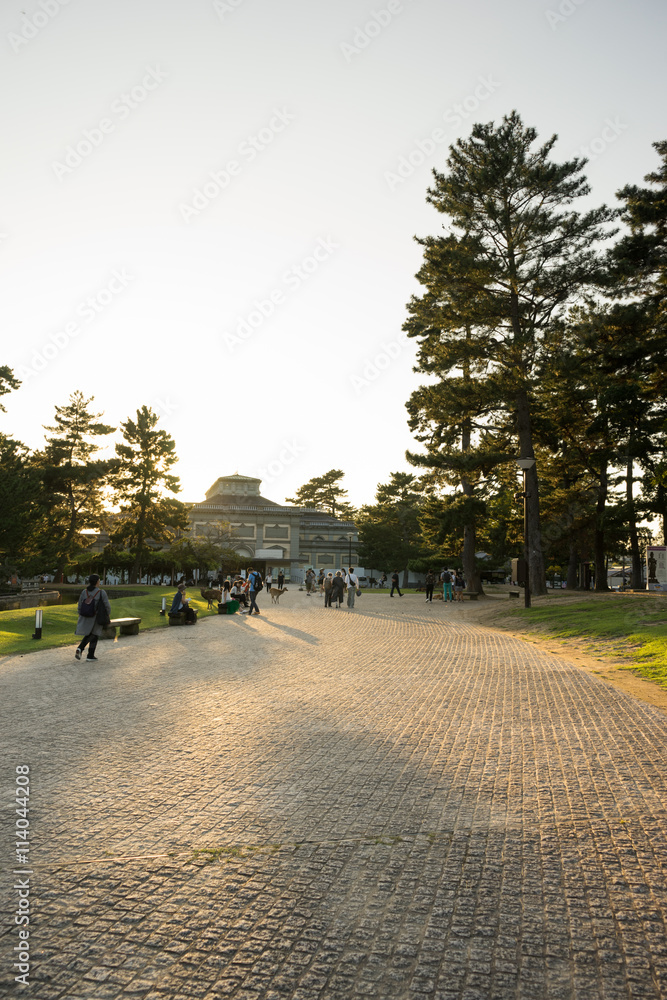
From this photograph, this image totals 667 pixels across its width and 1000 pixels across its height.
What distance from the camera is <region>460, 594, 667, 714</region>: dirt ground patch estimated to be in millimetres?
9453

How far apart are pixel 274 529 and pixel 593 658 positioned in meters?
72.7

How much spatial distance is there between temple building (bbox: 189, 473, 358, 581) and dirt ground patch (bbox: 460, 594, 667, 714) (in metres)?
58.6

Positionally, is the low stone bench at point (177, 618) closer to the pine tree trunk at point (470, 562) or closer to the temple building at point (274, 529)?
the pine tree trunk at point (470, 562)

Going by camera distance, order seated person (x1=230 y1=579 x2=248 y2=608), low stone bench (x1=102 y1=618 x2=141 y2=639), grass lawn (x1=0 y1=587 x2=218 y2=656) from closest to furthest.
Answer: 1. grass lawn (x1=0 y1=587 x2=218 y2=656)
2. low stone bench (x1=102 y1=618 x2=141 y2=639)
3. seated person (x1=230 y1=579 x2=248 y2=608)

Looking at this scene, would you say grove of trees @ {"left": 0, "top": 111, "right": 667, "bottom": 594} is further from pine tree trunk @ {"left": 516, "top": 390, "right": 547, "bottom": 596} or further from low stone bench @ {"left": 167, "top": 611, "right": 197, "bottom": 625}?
low stone bench @ {"left": 167, "top": 611, "right": 197, "bottom": 625}

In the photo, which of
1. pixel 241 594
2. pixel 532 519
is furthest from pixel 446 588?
pixel 241 594

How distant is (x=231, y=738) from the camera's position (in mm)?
6898

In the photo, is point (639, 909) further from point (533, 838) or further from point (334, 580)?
Result: point (334, 580)

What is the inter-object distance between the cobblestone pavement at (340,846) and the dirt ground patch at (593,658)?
2.83 feet

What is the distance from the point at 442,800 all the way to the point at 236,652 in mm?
9543

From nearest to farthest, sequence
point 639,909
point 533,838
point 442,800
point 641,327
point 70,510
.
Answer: point 639,909 → point 533,838 → point 442,800 → point 641,327 → point 70,510

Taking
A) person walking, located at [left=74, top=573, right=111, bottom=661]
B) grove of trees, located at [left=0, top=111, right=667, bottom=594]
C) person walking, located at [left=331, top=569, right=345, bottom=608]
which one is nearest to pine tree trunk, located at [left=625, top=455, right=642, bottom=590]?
grove of trees, located at [left=0, top=111, right=667, bottom=594]

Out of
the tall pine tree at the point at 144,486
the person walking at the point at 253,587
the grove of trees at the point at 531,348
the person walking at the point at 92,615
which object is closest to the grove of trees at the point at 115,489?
the tall pine tree at the point at 144,486

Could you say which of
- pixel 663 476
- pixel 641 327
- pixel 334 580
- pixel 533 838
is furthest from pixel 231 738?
pixel 334 580
